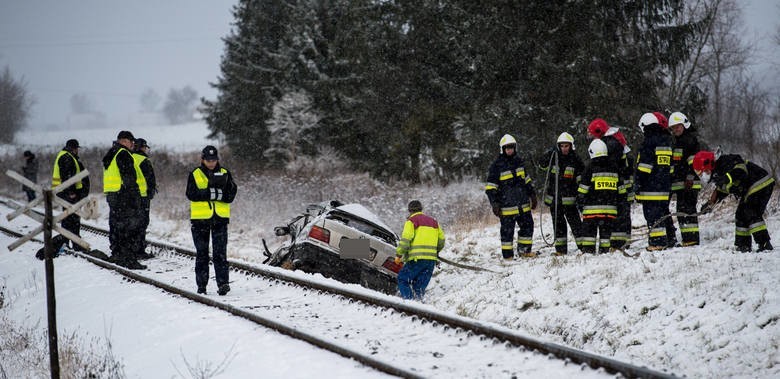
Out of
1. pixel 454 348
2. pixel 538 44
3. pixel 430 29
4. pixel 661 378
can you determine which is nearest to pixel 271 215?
pixel 430 29

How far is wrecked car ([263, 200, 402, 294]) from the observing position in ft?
26.8

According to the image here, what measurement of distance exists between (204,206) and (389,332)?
319 cm

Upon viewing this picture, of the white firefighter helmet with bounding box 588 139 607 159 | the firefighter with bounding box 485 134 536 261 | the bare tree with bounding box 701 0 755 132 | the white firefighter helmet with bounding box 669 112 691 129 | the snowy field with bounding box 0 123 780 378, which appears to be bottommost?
the snowy field with bounding box 0 123 780 378

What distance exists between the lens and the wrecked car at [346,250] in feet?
26.8

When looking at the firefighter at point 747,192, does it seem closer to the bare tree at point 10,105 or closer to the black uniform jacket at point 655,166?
the black uniform jacket at point 655,166

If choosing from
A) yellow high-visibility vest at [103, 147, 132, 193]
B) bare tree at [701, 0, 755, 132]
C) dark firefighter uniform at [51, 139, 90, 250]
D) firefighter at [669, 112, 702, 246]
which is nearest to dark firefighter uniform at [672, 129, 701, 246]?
firefighter at [669, 112, 702, 246]

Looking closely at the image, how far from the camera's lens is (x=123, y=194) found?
9719 millimetres

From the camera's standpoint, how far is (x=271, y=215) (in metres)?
17.4

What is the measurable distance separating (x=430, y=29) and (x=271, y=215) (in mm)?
7164

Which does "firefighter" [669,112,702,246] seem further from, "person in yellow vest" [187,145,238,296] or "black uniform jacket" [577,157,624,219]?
"person in yellow vest" [187,145,238,296]

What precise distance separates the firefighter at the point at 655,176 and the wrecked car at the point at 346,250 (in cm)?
367

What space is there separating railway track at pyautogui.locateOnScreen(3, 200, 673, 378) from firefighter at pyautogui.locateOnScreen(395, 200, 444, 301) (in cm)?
110

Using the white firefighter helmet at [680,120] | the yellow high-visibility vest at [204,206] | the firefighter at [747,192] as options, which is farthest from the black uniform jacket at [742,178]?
the yellow high-visibility vest at [204,206]

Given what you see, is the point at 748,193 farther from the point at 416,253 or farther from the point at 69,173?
the point at 69,173
